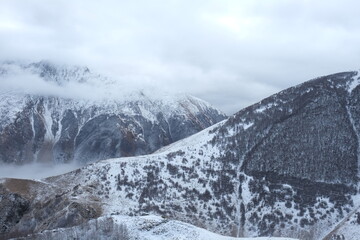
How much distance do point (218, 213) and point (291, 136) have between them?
46849mm

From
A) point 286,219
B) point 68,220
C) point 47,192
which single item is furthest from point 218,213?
point 47,192

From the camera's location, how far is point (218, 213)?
5413 inches

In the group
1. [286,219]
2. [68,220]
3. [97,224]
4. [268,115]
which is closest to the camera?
[97,224]

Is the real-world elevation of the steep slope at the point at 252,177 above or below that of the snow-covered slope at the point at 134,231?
above

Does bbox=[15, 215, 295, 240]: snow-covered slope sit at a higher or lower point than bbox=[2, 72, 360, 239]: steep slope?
lower

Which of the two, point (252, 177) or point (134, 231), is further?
point (252, 177)

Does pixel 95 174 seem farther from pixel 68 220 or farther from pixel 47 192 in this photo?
pixel 68 220

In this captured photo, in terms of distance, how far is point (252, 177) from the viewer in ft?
498

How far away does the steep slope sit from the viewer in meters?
131

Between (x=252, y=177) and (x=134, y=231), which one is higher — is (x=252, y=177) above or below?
above

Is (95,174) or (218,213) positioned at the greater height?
(95,174)

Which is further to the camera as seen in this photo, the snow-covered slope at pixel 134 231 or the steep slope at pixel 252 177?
the steep slope at pixel 252 177

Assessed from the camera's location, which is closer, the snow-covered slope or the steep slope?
the snow-covered slope

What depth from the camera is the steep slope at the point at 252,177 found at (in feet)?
430
